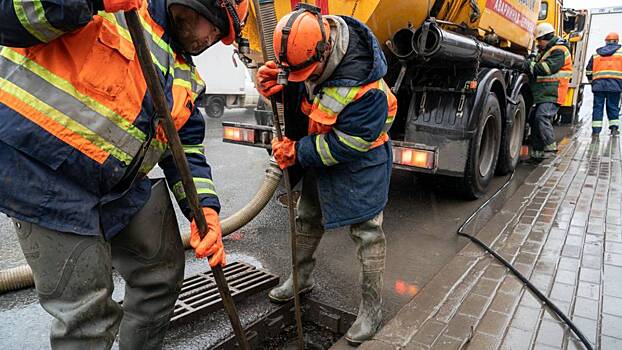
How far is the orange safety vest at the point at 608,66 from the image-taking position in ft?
30.5

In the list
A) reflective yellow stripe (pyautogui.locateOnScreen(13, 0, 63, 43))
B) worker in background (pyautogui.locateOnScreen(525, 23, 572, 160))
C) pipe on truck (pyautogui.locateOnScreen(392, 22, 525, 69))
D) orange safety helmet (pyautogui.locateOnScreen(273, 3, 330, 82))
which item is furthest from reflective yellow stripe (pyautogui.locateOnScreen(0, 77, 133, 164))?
worker in background (pyautogui.locateOnScreen(525, 23, 572, 160))

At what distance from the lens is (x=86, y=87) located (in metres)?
1.37

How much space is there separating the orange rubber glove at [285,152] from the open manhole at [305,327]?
0.90m

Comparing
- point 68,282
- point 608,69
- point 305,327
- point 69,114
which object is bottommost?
point 305,327

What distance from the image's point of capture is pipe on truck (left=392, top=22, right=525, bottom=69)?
12.2ft

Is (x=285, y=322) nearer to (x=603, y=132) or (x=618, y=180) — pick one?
(x=618, y=180)

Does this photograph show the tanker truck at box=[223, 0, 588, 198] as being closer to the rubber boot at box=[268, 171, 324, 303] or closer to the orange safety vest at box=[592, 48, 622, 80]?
the rubber boot at box=[268, 171, 324, 303]

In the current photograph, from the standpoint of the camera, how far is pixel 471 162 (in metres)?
4.48

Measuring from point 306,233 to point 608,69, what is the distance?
9.43m

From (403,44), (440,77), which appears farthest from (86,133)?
(440,77)

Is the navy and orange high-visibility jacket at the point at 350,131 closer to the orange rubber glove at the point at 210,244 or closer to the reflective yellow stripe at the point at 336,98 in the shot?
the reflective yellow stripe at the point at 336,98

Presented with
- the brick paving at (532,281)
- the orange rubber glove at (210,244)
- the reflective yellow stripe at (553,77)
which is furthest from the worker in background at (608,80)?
the orange rubber glove at (210,244)

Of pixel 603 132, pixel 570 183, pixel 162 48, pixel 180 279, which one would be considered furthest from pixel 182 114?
pixel 603 132

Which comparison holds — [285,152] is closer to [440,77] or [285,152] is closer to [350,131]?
[350,131]
